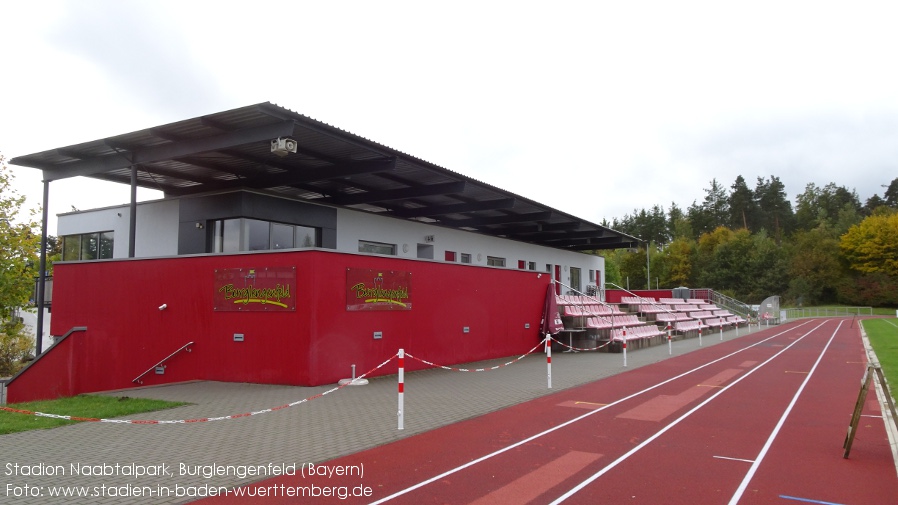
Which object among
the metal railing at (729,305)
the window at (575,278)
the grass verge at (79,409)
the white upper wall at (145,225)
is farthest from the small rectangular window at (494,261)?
the metal railing at (729,305)

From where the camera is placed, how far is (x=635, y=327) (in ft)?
86.2

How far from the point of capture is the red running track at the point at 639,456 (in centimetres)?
589

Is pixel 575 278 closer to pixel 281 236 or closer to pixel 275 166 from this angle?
pixel 281 236

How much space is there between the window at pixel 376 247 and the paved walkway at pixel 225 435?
8786 millimetres

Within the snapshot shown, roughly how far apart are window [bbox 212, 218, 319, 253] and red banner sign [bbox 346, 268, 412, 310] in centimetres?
524

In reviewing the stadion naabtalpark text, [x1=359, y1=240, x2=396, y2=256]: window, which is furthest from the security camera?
[x1=359, y1=240, x2=396, y2=256]: window

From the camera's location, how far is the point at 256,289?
13.7 meters

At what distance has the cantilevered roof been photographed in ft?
46.8

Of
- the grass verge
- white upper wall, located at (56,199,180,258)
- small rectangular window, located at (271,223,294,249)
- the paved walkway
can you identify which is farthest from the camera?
white upper wall, located at (56,199,180,258)

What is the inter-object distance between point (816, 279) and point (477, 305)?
81236mm

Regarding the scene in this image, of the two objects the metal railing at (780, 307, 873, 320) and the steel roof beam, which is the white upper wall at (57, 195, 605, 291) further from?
the metal railing at (780, 307, 873, 320)

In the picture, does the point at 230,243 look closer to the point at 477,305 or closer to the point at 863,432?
the point at 477,305

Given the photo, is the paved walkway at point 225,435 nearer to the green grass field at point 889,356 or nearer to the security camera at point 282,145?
the security camera at point 282,145

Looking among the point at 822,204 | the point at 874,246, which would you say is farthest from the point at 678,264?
the point at 822,204
